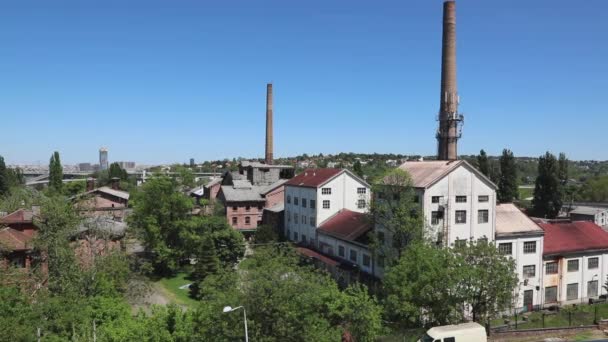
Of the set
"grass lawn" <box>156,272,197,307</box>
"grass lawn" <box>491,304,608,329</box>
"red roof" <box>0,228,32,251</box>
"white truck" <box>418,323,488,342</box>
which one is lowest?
"grass lawn" <box>156,272,197,307</box>

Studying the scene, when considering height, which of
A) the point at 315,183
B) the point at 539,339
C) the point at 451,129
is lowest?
the point at 539,339

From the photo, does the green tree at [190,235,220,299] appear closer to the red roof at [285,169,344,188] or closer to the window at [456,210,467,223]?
the red roof at [285,169,344,188]

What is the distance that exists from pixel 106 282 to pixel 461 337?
23666mm

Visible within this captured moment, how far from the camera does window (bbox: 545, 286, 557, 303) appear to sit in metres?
40.0

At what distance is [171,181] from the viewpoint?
51094mm

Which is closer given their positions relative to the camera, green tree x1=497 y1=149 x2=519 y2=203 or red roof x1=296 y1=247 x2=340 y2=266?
red roof x1=296 y1=247 x2=340 y2=266

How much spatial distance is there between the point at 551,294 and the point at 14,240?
1753 inches

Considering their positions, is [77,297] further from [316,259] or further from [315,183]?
[315,183]

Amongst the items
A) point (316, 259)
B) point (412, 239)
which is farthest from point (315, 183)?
point (412, 239)

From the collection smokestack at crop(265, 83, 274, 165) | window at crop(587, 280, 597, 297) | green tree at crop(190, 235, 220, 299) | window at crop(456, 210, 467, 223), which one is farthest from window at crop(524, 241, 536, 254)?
smokestack at crop(265, 83, 274, 165)

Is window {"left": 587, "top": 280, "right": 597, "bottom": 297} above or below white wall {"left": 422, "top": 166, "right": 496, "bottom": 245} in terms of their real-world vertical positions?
below

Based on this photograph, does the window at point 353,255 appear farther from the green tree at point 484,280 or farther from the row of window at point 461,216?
the green tree at point 484,280

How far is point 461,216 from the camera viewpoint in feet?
123

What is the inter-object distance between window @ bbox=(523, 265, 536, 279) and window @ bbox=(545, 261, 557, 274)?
1.59 m
